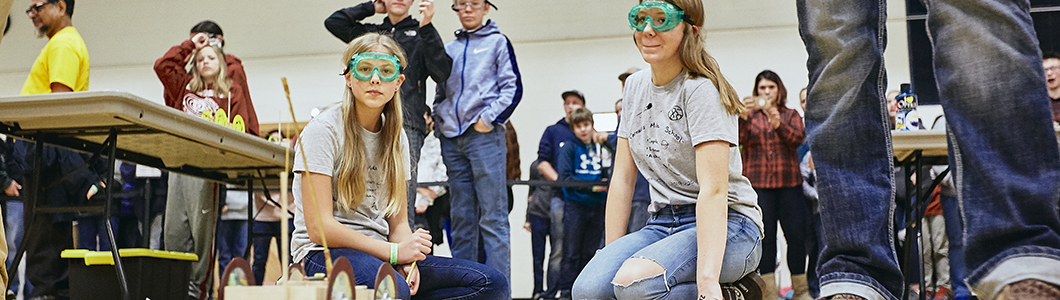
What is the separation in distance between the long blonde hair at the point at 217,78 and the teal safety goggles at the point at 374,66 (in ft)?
7.53

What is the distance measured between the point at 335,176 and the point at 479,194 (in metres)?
1.72

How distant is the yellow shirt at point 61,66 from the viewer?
11.9 feet

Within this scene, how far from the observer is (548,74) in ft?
26.8

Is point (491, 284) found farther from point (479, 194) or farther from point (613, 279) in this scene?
point (479, 194)

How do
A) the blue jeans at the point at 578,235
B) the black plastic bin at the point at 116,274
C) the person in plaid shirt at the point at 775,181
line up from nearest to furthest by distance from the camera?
the black plastic bin at the point at 116,274, the person in plaid shirt at the point at 775,181, the blue jeans at the point at 578,235

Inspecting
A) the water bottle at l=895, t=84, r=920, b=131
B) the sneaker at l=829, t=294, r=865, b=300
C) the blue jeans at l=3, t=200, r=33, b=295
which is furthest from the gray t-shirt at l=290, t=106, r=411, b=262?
the blue jeans at l=3, t=200, r=33, b=295

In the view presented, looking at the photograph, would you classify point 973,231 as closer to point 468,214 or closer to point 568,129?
point 468,214

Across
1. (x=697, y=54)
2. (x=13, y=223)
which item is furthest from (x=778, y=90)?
(x=13, y=223)

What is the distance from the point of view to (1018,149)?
986 millimetres

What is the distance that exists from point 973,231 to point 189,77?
405cm

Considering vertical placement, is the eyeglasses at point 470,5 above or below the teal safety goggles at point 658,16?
above

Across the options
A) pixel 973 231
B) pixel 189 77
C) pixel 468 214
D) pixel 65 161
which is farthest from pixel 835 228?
pixel 65 161

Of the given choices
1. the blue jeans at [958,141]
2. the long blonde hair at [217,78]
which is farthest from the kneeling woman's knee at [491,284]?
the long blonde hair at [217,78]

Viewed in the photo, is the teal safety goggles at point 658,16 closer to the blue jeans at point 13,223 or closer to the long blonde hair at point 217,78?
the long blonde hair at point 217,78
